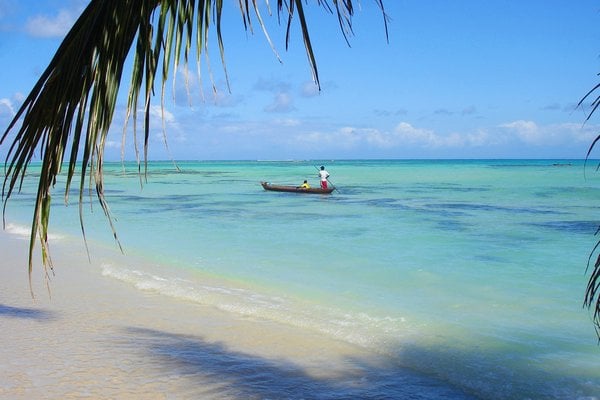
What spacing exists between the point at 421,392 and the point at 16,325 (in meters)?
3.56

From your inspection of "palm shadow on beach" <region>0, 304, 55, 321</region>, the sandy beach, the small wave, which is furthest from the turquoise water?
"palm shadow on beach" <region>0, 304, 55, 321</region>

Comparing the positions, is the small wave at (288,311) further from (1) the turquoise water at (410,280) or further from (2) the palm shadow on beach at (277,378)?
(2) the palm shadow on beach at (277,378)

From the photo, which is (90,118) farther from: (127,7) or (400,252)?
(400,252)

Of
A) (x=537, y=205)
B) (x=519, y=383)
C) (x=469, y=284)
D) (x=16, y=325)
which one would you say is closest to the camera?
(x=519, y=383)

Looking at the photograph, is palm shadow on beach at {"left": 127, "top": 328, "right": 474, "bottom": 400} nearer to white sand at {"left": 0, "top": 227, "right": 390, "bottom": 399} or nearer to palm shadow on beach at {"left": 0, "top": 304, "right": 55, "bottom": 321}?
white sand at {"left": 0, "top": 227, "right": 390, "bottom": 399}

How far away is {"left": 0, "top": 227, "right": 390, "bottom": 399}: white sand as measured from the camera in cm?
395

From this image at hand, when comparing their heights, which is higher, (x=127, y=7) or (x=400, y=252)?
(x=127, y=7)

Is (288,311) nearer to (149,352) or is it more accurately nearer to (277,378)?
(149,352)

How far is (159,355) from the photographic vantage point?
4.59 metres

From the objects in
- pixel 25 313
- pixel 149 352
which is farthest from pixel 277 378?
pixel 25 313

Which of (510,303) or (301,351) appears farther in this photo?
(510,303)

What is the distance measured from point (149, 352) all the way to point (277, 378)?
1114 mm

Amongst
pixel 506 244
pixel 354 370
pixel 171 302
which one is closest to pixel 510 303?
pixel 354 370

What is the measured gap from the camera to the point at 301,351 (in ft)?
16.1
